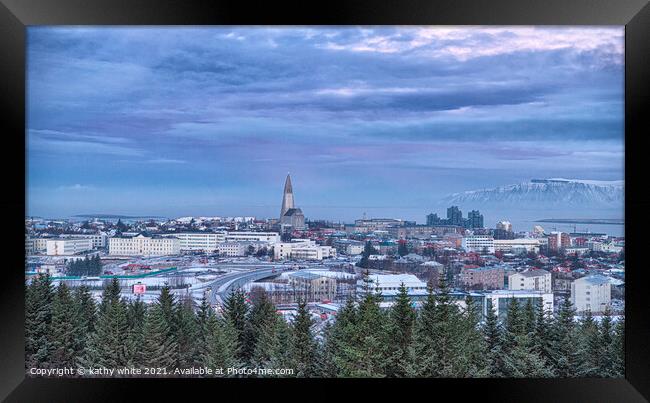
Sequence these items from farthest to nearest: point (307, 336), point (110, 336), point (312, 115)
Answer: point (312, 115) → point (110, 336) → point (307, 336)

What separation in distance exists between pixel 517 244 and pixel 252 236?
4.19 meters

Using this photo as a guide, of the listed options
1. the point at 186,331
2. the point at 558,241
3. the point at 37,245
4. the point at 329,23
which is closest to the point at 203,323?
the point at 186,331

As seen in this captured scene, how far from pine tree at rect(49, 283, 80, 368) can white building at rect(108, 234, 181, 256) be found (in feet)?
3.59

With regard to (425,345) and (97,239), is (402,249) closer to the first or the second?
(425,345)

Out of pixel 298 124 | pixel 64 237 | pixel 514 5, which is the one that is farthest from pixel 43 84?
pixel 514 5

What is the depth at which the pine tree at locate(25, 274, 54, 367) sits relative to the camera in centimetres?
751

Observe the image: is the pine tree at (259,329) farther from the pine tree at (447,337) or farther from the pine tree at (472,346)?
the pine tree at (472,346)

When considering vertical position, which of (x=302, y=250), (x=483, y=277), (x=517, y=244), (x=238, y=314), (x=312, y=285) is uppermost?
(x=517, y=244)

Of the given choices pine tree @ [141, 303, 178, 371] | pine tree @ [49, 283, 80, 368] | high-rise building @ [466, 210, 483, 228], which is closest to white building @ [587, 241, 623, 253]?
high-rise building @ [466, 210, 483, 228]

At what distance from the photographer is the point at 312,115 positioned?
8578mm

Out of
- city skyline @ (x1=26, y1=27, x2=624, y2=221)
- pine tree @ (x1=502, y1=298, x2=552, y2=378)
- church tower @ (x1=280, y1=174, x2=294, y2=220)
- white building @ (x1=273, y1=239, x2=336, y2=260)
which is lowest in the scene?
pine tree @ (x1=502, y1=298, x2=552, y2=378)

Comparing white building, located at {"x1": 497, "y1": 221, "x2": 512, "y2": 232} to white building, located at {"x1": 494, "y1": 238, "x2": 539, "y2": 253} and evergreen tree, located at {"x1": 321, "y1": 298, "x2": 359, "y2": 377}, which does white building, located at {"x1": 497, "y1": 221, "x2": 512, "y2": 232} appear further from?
evergreen tree, located at {"x1": 321, "y1": 298, "x2": 359, "y2": 377}

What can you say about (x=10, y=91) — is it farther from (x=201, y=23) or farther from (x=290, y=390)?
(x=290, y=390)

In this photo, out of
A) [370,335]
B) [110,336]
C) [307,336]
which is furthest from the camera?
[110,336]
